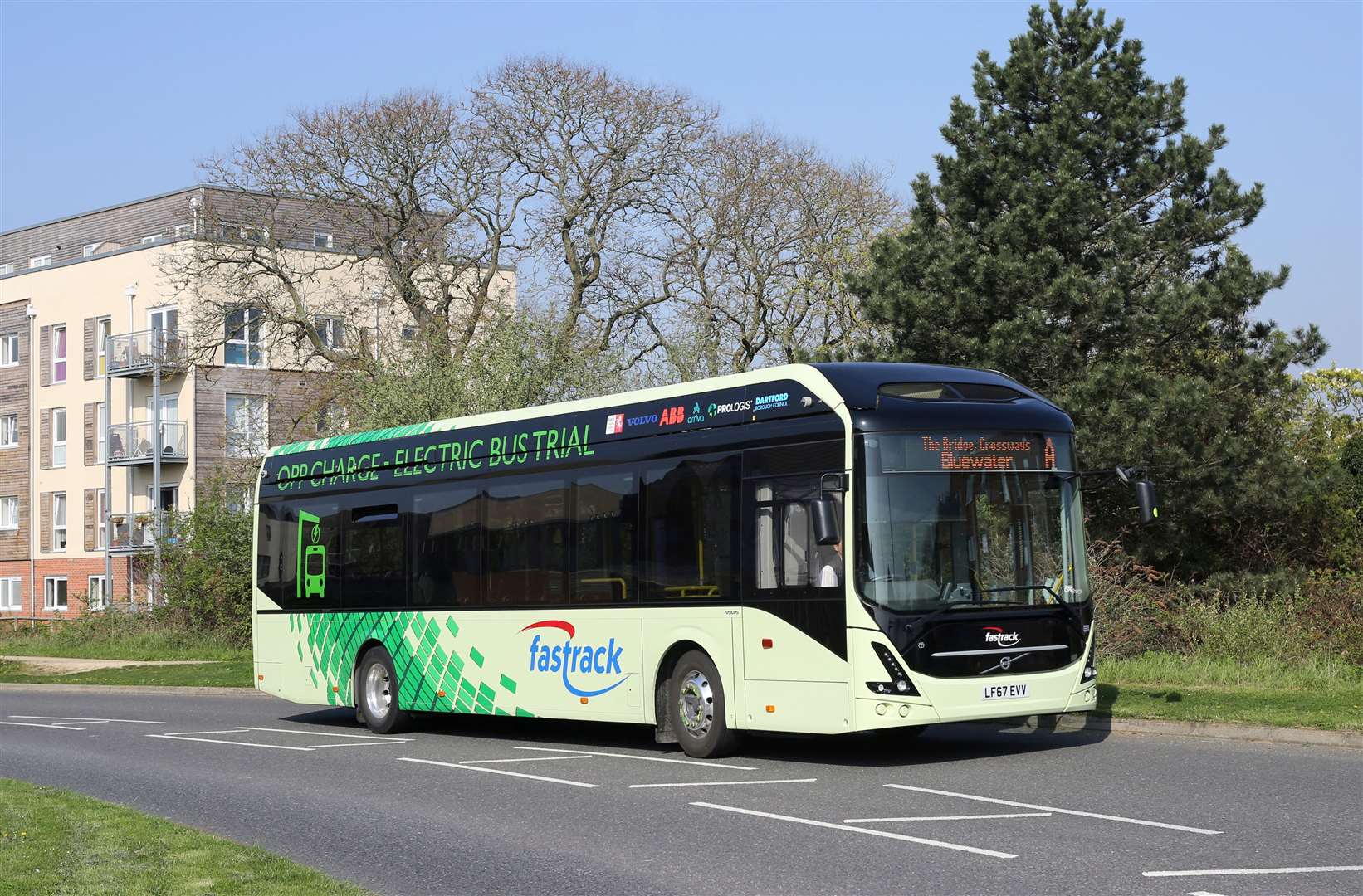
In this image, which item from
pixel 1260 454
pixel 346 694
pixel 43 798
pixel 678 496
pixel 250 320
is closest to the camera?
pixel 43 798

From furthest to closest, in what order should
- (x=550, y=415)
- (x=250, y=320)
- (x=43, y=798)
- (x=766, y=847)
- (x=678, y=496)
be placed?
(x=250, y=320) < (x=550, y=415) < (x=678, y=496) < (x=43, y=798) < (x=766, y=847)

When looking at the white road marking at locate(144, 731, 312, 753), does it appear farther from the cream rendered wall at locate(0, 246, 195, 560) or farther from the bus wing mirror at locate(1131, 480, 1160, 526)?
the cream rendered wall at locate(0, 246, 195, 560)

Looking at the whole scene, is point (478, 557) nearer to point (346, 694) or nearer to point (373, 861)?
point (346, 694)

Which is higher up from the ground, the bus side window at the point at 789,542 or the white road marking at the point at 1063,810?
the bus side window at the point at 789,542

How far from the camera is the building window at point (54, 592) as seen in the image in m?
60.6

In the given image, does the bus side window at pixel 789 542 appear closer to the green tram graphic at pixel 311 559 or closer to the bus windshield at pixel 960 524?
the bus windshield at pixel 960 524

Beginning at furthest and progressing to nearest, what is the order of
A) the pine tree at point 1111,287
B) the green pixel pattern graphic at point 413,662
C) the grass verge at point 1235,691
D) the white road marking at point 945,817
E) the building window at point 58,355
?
the building window at point 58,355, the pine tree at point 1111,287, the green pixel pattern graphic at point 413,662, the grass verge at point 1235,691, the white road marking at point 945,817

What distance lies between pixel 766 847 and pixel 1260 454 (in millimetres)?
19217

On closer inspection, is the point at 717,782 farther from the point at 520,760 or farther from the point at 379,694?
the point at 379,694

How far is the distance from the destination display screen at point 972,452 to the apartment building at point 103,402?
36.0 m

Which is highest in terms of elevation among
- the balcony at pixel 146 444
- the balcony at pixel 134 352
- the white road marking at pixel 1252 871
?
the balcony at pixel 134 352

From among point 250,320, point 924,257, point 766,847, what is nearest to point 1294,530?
point 924,257

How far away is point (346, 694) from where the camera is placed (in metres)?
19.5

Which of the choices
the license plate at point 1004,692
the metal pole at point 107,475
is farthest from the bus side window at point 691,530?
the metal pole at point 107,475
